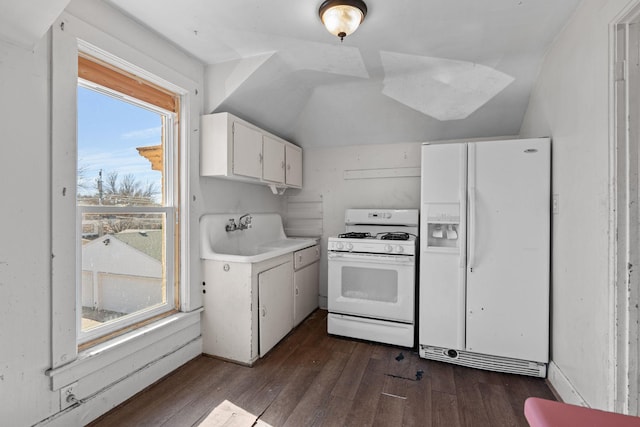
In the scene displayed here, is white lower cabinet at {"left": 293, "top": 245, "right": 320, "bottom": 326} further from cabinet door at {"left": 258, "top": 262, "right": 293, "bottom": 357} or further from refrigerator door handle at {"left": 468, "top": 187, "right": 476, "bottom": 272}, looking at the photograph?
refrigerator door handle at {"left": 468, "top": 187, "right": 476, "bottom": 272}

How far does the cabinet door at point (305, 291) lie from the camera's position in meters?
2.95

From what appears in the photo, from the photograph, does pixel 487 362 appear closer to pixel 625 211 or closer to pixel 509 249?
pixel 509 249

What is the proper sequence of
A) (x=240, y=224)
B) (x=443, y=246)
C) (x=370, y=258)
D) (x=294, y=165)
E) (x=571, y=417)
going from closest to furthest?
(x=571, y=417) < (x=443, y=246) < (x=370, y=258) < (x=240, y=224) < (x=294, y=165)

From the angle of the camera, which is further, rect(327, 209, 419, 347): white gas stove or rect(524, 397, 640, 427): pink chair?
rect(327, 209, 419, 347): white gas stove

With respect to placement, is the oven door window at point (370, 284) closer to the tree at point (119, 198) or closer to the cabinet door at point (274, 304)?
the cabinet door at point (274, 304)

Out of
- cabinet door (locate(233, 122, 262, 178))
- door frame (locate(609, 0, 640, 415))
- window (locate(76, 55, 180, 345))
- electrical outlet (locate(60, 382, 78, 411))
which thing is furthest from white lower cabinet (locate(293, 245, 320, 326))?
door frame (locate(609, 0, 640, 415))

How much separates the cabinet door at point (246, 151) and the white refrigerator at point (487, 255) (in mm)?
1485

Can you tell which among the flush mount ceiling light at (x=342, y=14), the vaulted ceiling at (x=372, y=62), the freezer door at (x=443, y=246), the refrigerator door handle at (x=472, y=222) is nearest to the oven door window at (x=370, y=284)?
the freezer door at (x=443, y=246)

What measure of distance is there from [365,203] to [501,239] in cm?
159

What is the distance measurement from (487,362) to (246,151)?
2585 millimetres

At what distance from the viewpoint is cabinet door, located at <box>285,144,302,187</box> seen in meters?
3.32

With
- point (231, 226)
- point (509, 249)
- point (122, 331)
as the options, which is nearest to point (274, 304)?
point (231, 226)

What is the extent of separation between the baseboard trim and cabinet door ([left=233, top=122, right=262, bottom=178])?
2695mm

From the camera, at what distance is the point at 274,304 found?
2535mm
